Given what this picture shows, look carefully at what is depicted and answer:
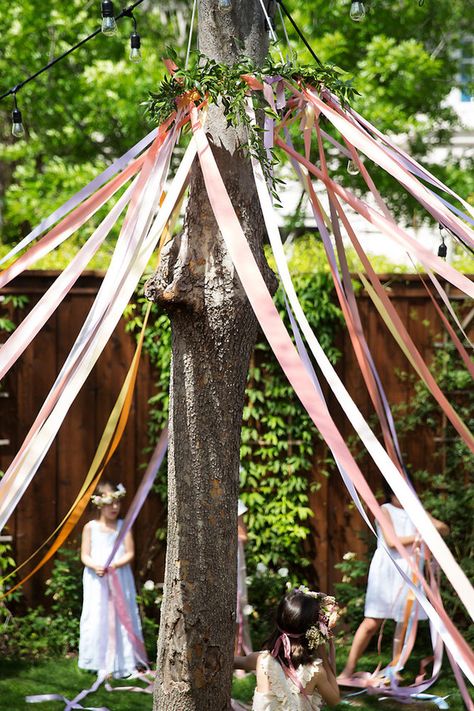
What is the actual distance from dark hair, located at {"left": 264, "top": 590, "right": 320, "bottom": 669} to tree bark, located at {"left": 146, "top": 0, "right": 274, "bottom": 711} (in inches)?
15.0

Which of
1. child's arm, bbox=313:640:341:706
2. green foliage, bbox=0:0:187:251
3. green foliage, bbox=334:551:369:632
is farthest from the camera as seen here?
green foliage, bbox=0:0:187:251

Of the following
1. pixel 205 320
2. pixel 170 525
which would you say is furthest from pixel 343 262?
pixel 170 525

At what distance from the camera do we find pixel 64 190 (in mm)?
10094

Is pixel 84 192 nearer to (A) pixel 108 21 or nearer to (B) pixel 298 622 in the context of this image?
(A) pixel 108 21

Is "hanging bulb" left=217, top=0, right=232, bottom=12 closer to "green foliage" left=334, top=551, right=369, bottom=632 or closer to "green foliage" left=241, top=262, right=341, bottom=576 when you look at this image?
"green foliage" left=241, top=262, right=341, bottom=576

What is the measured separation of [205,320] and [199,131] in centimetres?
60

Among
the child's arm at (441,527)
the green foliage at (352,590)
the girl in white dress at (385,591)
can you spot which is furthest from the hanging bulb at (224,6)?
the green foliage at (352,590)

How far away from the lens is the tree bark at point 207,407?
3.04 metres

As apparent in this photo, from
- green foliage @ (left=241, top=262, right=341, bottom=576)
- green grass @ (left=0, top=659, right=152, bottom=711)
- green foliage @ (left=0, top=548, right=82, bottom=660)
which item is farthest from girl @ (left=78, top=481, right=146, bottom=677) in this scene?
green foliage @ (left=241, top=262, right=341, bottom=576)

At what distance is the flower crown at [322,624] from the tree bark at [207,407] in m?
0.42

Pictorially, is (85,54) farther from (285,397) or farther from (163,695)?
(163,695)

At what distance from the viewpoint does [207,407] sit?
3.04 meters

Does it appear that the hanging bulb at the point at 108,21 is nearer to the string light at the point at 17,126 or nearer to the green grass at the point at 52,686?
the string light at the point at 17,126

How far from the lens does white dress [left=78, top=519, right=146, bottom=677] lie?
205 inches
